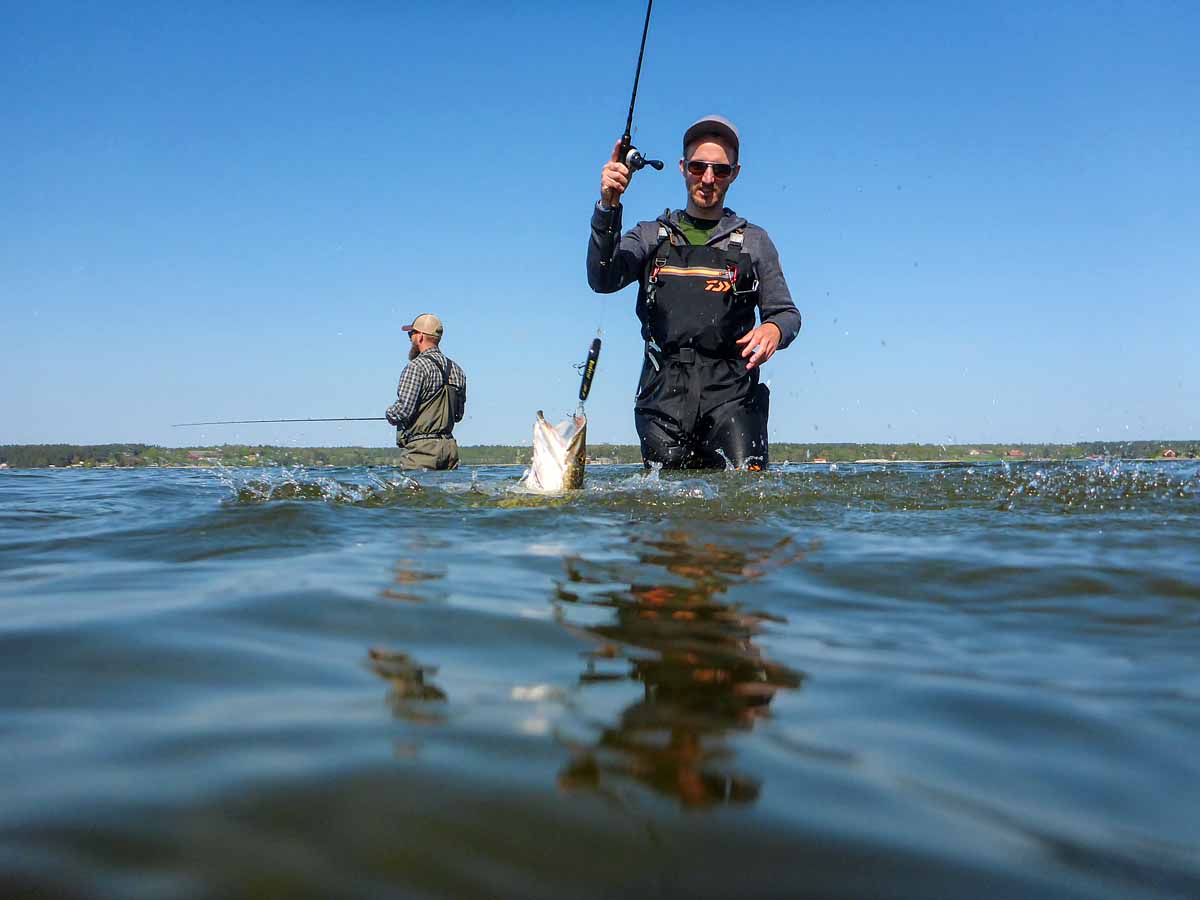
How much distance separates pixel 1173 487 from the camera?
6.01 metres

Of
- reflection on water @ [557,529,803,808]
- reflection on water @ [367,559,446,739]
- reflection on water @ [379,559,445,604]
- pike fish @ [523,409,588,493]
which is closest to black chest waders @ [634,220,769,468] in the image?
pike fish @ [523,409,588,493]

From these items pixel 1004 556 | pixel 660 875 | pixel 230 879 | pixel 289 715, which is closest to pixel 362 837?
pixel 230 879

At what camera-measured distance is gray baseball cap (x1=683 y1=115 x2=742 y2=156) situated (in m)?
6.27

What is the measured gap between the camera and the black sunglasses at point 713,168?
→ 6.33m

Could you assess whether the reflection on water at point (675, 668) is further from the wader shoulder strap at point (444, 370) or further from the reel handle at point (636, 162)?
the wader shoulder strap at point (444, 370)

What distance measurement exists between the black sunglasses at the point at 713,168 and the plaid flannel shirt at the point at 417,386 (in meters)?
4.40

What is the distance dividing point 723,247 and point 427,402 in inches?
182

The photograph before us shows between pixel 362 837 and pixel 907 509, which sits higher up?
pixel 907 509

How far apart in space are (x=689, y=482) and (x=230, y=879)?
4587 millimetres

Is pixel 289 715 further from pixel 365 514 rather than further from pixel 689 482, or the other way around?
pixel 689 482

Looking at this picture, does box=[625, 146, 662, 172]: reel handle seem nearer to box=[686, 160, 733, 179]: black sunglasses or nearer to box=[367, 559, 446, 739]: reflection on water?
box=[686, 160, 733, 179]: black sunglasses

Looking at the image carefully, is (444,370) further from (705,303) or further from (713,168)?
(713,168)

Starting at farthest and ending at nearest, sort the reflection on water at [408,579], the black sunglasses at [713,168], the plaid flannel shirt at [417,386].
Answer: the plaid flannel shirt at [417,386] → the black sunglasses at [713,168] → the reflection on water at [408,579]

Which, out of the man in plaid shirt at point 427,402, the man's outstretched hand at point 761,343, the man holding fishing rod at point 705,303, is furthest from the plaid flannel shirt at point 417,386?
the man's outstretched hand at point 761,343
